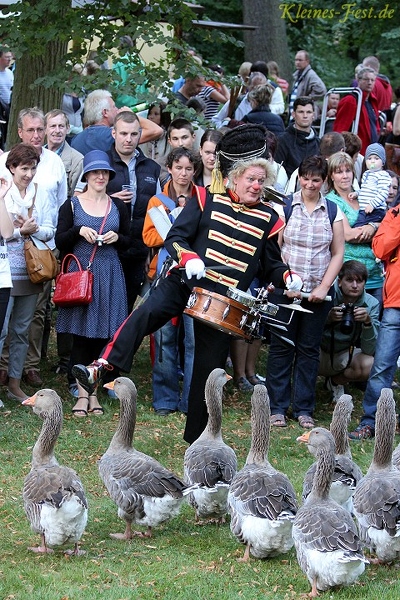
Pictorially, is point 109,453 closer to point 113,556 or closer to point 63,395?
point 113,556

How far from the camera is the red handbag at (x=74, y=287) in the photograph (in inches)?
427

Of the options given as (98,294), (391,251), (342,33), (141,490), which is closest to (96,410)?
(98,294)

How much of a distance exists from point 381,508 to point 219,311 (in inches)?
83.9

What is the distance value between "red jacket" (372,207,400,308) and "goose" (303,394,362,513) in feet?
7.93

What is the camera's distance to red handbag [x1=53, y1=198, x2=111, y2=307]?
10859 millimetres

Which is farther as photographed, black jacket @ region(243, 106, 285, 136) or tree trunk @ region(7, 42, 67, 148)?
black jacket @ region(243, 106, 285, 136)

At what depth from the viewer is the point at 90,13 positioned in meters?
12.8

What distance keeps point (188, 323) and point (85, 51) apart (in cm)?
377

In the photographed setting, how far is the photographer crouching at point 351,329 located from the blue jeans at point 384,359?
81 cm

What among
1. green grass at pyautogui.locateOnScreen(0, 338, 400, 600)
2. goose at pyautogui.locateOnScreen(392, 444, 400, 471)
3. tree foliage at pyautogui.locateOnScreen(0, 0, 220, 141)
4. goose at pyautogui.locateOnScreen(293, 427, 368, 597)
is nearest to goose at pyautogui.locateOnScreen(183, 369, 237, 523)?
green grass at pyautogui.locateOnScreen(0, 338, 400, 600)

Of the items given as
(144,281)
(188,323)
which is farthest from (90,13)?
(188,323)

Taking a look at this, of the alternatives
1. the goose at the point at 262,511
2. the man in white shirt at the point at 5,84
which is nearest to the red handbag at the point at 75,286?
the goose at the point at 262,511

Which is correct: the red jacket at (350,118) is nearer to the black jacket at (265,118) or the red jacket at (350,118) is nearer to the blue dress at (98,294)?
the black jacket at (265,118)

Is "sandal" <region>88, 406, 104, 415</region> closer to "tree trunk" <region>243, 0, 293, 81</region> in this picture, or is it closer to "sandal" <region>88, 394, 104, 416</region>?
"sandal" <region>88, 394, 104, 416</region>
